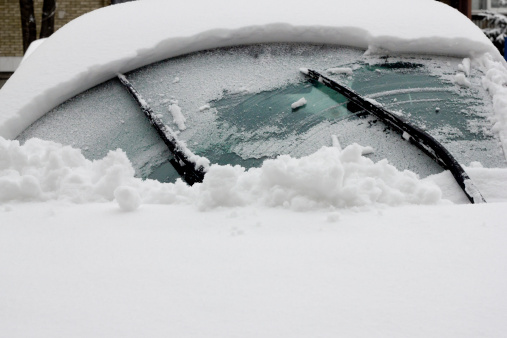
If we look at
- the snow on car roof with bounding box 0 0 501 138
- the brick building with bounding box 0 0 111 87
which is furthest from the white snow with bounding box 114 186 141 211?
the brick building with bounding box 0 0 111 87

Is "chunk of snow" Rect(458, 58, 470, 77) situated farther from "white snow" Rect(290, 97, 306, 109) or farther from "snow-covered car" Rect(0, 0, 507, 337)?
"white snow" Rect(290, 97, 306, 109)

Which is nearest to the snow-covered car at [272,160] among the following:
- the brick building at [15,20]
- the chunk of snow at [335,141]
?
the chunk of snow at [335,141]

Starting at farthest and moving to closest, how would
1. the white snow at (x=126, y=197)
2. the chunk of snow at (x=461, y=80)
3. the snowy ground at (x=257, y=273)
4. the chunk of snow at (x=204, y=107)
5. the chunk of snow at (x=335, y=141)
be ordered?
the chunk of snow at (x=461, y=80), the chunk of snow at (x=204, y=107), the chunk of snow at (x=335, y=141), the white snow at (x=126, y=197), the snowy ground at (x=257, y=273)

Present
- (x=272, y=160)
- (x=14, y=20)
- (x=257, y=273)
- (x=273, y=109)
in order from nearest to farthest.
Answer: (x=257, y=273) < (x=272, y=160) < (x=273, y=109) < (x=14, y=20)

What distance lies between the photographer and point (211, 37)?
241 centimetres

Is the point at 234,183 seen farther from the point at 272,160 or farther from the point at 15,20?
the point at 15,20

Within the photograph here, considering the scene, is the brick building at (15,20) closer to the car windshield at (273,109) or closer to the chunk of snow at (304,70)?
the car windshield at (273,109)

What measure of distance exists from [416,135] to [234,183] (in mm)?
773

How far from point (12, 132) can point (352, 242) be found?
1.53 metres

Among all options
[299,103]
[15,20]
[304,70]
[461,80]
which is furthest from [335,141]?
[15,20]

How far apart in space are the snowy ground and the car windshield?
0.58m

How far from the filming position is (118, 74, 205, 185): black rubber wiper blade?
1.92 metres

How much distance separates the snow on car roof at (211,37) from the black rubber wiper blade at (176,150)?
0.23 metres

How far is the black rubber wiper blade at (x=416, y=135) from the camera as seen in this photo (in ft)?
6.06
